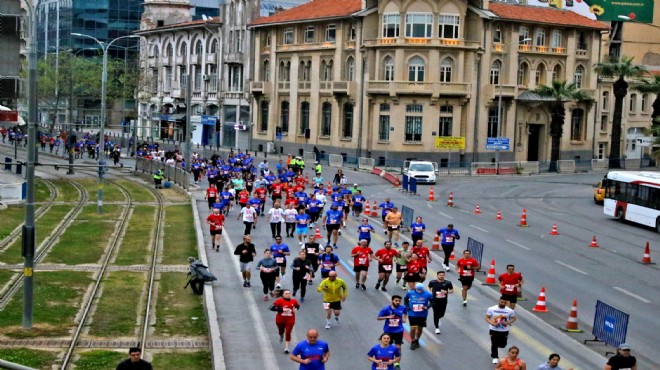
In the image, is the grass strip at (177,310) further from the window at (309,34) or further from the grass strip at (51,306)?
the window at (309,34)

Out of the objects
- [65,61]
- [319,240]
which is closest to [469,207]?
[319,240]

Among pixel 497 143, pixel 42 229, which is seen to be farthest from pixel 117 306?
pixel 497 143

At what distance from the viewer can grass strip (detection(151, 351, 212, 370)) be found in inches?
773

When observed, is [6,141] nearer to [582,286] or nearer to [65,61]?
[65,61]

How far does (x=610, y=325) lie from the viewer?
2181 centimetres

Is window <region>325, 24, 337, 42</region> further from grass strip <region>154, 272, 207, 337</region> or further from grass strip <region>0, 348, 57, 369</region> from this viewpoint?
grass strip <region>0, 348, 57, 369</region>

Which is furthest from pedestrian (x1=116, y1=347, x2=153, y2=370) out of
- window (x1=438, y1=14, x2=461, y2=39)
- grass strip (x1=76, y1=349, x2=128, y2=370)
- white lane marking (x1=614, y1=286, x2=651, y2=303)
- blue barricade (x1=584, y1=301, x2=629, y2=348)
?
window (x1=438, y1=14, x2=461, y2=39)

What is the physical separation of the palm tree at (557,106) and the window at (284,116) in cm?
1990

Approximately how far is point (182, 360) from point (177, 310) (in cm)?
496

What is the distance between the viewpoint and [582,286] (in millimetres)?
29609

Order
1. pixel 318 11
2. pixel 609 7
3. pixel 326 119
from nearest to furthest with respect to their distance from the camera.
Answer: pixel 326 119 < pixel 318 11 < pixel 609 7

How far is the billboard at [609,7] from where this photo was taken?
97.0 m

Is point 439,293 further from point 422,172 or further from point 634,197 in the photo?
point 422,172

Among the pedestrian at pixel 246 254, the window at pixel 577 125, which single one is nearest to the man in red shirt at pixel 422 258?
the pedestrian at pixel 246 254
